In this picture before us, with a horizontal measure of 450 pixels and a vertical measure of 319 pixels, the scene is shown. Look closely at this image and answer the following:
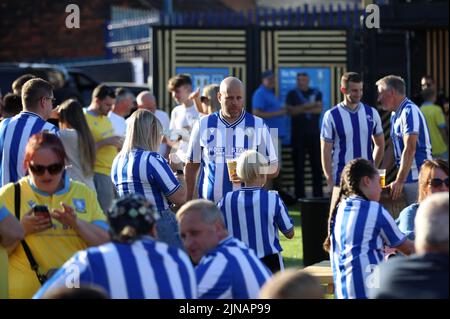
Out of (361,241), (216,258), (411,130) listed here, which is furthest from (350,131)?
(216,258)

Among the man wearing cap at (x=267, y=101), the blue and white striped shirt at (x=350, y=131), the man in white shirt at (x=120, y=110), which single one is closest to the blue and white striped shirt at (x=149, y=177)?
the blue and white striped shirt at (x=350, y=131)

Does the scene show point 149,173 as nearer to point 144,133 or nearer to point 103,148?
point 144,133

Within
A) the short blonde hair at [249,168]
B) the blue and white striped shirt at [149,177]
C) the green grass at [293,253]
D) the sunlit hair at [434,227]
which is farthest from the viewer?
the green grass at [293,253]

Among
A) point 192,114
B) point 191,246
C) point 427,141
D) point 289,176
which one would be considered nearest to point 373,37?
point 289,176

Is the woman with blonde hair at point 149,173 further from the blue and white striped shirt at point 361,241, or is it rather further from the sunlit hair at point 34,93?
the blue and white striped shirt at point 361,241

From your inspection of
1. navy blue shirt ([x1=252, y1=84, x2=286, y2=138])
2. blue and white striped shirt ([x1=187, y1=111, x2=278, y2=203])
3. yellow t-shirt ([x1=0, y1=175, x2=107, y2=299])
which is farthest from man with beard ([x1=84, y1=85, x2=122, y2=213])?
navy blue shirt ([x1=252, y1=84, x2=286, y2=138])

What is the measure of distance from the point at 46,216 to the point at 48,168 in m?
0.30

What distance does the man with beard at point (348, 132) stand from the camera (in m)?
11.1

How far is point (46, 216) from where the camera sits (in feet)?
20.3

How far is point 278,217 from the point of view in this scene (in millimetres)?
8156

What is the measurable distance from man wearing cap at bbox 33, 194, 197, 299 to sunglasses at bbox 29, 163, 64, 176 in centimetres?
100
